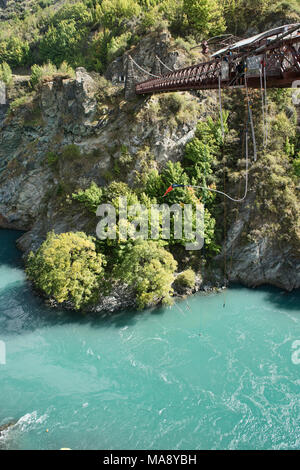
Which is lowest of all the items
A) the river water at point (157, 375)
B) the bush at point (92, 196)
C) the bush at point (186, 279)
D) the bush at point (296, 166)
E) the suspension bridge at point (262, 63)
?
the river water at point (157, 375)

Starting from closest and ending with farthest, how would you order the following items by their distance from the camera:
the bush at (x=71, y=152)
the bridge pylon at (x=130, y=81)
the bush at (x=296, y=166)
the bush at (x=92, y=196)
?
the bush at (x=296, y=166) < the bush at (x=92, y=196) < the bridge pylon at (x=130, y=81) < the bush at (x=71, y=152)

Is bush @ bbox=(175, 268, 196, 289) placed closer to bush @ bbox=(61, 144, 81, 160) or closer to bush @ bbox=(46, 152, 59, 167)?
bush @ bbox=(61, 144, 81, 160)

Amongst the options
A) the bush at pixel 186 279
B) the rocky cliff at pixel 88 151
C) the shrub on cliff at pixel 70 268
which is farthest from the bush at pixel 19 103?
the bush at pixel 186 279

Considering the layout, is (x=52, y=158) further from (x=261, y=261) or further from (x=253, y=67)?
(x=261, y=261)

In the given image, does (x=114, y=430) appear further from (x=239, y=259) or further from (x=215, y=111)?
(x=215, y=111)

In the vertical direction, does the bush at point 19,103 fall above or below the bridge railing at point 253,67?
above

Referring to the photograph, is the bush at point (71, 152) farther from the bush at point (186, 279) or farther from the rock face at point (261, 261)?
the rock face at point (261, 261)

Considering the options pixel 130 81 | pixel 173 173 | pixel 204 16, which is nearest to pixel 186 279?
pixel 173 173

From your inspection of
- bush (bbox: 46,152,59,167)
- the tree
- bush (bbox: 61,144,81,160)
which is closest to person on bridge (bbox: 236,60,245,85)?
bush (bbox: 61,144,81,160)
